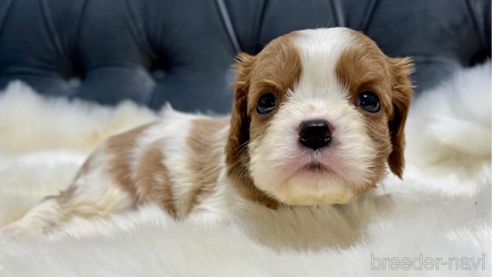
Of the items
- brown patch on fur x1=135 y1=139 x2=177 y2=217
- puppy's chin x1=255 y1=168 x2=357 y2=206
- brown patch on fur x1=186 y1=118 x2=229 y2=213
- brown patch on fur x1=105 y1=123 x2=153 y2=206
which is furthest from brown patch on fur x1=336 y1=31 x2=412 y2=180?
brown patch on fur x1=105 y1=123 x2=153 y2=206

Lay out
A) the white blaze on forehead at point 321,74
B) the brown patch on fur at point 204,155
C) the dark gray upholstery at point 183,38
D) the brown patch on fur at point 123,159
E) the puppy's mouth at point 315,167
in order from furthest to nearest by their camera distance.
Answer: the dark gray upholstery at point 183,38
the brown patch on fur at point 123,159
the brown patch on fur at point 204,155
the white blaze on forehead at point 321,74
the puppy's mouth at point 315,167

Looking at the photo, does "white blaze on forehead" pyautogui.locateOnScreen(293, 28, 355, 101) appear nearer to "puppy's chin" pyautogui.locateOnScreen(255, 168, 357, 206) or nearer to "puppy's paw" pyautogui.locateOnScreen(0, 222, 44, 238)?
"puppy's chin" pyautogui.locateOnScreen(255, 168, 357, 206)

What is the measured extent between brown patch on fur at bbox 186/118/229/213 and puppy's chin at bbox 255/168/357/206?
1.54 feet

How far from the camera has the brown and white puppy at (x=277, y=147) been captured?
2.97 feet

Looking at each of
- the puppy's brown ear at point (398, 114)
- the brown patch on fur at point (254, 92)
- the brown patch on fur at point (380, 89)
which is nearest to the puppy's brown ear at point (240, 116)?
the brown patch on fur at point (254, 92)

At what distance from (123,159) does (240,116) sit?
2.01 ft

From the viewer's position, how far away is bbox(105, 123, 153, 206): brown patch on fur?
151cm

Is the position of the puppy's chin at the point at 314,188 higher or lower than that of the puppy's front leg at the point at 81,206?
higher

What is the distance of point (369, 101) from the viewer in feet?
3.53

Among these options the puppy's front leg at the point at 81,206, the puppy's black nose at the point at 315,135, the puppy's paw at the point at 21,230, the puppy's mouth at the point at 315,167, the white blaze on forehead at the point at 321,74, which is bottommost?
the puppy's front leg at the point at 81,206

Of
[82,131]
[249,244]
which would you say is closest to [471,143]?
[249,244]

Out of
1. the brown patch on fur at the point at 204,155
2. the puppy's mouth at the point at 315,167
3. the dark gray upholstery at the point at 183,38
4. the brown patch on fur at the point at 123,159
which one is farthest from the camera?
the dark gray upholstery at the point at 183,38

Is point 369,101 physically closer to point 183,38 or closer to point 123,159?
point 123,159

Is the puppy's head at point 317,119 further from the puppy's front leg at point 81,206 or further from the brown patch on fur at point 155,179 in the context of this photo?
the puppy's front leg at point 81,206
